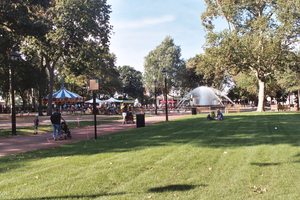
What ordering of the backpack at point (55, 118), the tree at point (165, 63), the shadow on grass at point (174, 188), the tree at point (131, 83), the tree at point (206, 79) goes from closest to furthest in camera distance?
1. the shadow on grass at point (174, 188)
2. the backpack at point (55, 118)
3. the tree at point (206, 79)
4. the tree at point (165, 63)
5. the tree at point (131, 83)

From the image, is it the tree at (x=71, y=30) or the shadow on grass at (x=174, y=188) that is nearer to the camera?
the shadow on grass at (x=174, y=188)

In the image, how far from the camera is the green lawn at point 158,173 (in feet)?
13.2

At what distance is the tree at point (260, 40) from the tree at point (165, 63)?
26.5 metres

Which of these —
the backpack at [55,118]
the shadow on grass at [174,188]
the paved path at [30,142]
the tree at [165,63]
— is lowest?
the paved path at [30,142]

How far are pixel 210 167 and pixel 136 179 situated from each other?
6.09 ft

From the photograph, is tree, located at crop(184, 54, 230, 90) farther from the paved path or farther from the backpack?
the backpack

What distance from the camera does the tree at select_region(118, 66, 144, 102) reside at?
83.8 meters

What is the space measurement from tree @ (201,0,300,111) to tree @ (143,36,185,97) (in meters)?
26.5

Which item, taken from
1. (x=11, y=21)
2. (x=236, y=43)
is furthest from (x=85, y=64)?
(x=236, y=43)

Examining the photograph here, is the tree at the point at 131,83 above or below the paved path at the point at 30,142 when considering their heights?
above

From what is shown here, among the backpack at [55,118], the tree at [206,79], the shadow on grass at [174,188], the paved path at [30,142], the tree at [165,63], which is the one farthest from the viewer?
the tree at [165,63]

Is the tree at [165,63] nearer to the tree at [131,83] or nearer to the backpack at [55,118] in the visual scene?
the tree at [131,83]

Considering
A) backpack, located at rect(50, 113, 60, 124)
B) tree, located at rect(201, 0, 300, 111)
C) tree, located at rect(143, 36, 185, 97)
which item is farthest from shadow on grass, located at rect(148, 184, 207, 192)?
tree, located at rect(143, 36, 185, 97)

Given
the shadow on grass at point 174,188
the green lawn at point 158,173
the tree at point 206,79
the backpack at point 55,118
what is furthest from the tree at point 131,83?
the shadow on grass at point 174,188
